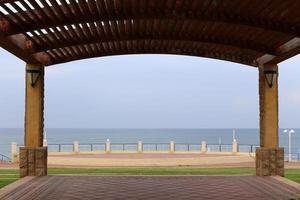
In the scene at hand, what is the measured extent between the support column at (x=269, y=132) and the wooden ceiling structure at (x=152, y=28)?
30.0 inches

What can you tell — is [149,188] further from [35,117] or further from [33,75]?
[33,75]

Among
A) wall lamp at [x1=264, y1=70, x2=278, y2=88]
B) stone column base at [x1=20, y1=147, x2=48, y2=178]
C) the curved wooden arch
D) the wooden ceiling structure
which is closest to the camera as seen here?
the wooden ceiling structure

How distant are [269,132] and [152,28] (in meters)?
5.15

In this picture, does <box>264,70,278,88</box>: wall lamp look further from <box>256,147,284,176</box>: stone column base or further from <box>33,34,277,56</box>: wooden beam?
<box>256,147,284,176</box>: stone column base

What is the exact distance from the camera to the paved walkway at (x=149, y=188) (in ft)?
38.7

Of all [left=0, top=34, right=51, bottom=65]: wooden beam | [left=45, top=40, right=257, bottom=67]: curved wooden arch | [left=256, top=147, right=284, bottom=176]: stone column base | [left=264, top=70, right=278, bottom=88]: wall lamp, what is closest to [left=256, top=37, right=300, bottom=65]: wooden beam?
[left=264, top=70, right=278, bottom=88]: wall lamp

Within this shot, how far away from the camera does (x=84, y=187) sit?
13312mm

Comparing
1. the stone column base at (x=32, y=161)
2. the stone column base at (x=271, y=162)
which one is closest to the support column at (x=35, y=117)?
the stone column base at (x=32, y=161)

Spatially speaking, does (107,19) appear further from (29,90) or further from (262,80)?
(262,80)

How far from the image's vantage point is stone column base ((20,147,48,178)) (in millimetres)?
15656

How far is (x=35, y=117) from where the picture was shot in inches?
632

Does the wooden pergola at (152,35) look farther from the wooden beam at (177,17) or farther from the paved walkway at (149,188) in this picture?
the paved walkway at (149,188)

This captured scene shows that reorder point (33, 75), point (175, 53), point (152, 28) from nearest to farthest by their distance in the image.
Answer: point (152, 28) → point (33, 75) → point (175, 53)

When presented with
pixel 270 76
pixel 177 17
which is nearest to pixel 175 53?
pixel 270 76
